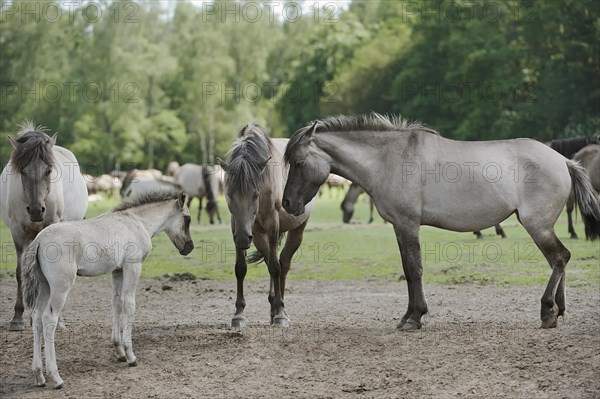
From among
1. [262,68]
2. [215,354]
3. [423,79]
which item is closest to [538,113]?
[423,79]

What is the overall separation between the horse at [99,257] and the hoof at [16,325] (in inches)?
72.9

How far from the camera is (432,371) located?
9.20m

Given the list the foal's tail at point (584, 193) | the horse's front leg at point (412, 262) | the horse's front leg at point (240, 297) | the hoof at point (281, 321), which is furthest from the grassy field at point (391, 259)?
the horse's front leg at point (412, 262)

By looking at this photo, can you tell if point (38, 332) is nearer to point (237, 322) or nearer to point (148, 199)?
point (148, 199)

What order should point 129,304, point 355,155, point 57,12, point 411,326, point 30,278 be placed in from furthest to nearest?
point 57,12 → point 355,155 → point 411,326 → point 129,304 → point 30,278

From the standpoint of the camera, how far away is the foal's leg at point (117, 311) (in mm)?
9875

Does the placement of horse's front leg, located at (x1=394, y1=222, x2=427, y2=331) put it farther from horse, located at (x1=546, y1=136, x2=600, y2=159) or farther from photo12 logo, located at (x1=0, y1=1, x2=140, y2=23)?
photo12 logo, located at (x1=0, y1=1, x2=140, y2=23)

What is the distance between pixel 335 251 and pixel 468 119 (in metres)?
39.4

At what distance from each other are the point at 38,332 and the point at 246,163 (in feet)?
11.0

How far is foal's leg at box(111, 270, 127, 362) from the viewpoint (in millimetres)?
9875

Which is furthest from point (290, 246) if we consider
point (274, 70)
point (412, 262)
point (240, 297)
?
point (274, 70)

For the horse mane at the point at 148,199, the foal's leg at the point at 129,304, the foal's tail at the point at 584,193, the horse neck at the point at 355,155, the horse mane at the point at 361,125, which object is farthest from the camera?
the horse mane at the point at 361,125

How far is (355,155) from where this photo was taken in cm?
1151

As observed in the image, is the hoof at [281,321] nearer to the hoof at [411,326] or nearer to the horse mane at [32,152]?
the hoof at [411,326]
